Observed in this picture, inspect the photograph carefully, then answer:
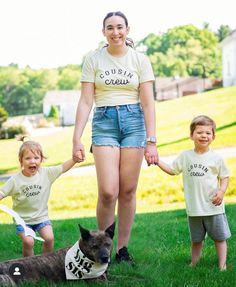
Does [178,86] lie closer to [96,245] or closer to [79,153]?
[79,153]

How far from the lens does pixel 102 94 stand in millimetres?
4719

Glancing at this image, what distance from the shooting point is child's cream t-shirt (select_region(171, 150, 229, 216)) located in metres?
4.57

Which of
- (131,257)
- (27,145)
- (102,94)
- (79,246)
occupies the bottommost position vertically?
(131,257)

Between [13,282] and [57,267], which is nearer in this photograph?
[13,282]

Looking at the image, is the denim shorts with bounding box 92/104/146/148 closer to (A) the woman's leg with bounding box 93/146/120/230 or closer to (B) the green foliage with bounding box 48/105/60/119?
(A) the woman's leg with bounding box 93/146/120/230

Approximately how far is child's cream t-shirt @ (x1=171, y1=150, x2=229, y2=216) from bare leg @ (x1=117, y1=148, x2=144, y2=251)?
39 centimetres

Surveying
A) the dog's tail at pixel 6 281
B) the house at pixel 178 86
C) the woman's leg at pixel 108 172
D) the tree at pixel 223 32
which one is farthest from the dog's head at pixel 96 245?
the tree at pixel 223 32

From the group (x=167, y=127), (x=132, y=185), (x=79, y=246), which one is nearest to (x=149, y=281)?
(x=79, y=246)

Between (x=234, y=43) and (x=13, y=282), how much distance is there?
50.4 ft

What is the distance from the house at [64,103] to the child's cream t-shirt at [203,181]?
55.7 ft

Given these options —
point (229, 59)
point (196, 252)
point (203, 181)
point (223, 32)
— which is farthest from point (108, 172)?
point (223, 32)

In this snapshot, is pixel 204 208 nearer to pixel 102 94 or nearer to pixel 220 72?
pixel 102 94

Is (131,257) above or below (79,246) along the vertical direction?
below

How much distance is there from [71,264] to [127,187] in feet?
2.99
